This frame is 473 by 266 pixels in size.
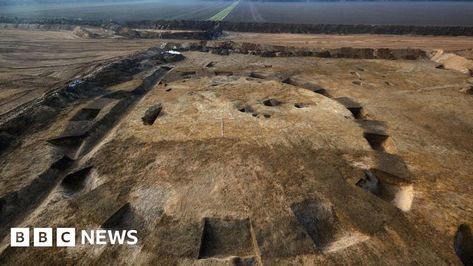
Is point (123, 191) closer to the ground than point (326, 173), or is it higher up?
closer to the ground

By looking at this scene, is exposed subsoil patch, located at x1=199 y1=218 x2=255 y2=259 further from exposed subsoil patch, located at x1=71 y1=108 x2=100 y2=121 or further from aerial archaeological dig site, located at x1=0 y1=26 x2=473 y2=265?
exposed subsoil patch, located at x1=71 y1=108 x2=100 y2=121

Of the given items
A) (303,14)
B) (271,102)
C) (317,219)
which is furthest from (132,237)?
(303,14)

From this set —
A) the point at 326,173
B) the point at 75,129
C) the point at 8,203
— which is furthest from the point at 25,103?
the point at 326,173

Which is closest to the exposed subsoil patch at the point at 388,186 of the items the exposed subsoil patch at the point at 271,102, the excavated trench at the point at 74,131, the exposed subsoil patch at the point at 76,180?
the exposed subsoil patch at the point at 271,102

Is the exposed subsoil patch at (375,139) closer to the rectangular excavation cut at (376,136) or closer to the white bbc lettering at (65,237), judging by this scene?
the rectangular excavation cut at (376,136)

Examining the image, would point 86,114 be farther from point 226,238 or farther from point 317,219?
point 317,219

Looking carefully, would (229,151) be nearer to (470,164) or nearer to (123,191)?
(123,191)

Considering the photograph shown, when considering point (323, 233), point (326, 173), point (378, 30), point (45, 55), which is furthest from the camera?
point (378, 30)
